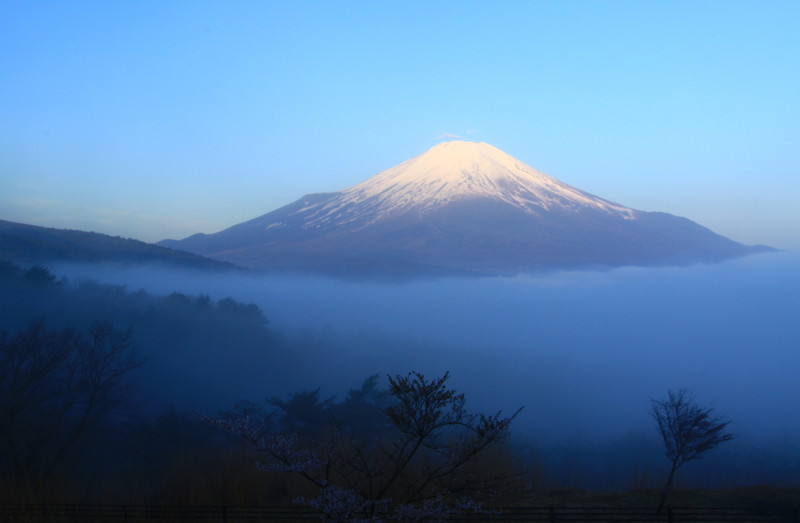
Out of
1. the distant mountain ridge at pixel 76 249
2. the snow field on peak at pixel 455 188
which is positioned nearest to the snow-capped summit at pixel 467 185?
the snow field on peak at pixel 455 188

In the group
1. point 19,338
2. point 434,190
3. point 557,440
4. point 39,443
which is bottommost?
point 557,440

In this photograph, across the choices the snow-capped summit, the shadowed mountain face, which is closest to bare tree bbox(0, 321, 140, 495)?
the shadowed mountain face

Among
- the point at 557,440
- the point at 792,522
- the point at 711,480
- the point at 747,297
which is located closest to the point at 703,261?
the point at 747,297

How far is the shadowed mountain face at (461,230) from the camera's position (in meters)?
63.5

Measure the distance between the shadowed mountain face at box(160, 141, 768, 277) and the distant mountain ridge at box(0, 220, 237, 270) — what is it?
17.5m

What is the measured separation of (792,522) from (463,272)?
56153 mm

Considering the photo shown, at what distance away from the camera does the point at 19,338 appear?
14.3m

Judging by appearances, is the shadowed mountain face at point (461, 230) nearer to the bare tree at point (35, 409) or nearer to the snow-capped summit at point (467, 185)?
the snow-capped summit at point (467, 185)

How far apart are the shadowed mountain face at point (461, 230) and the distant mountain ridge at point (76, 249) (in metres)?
17.5

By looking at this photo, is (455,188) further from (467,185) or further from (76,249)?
(76,249)

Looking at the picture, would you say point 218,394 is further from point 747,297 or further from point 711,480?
point 747,297

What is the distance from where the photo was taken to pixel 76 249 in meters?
38.6

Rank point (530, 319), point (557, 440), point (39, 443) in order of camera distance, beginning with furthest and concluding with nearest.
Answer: point (530, 319)
point (557, 440)
point (39, 443)

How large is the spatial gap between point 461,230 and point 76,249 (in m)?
37.8
